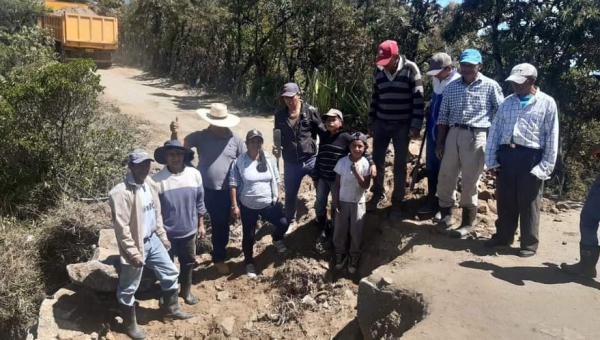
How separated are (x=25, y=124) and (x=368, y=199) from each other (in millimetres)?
5089

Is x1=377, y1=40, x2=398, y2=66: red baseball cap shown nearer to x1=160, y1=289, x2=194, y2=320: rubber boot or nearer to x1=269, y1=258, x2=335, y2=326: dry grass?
x1=269, y1=258, x2=335, y2=326: dry grass

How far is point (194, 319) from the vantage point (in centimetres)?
508

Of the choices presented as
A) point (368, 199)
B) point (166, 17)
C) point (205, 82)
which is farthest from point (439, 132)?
point (166, 17)

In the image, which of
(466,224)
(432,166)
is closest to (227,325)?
(466,224)

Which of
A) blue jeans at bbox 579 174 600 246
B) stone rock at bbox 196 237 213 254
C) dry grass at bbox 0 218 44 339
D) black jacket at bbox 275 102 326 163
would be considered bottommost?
dry grass at bbox 0 218 44 339

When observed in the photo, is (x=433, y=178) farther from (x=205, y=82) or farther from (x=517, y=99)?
(x=205, y=82)

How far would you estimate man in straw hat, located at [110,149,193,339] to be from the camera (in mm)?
4145

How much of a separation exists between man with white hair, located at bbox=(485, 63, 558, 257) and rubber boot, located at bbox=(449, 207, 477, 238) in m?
0.38

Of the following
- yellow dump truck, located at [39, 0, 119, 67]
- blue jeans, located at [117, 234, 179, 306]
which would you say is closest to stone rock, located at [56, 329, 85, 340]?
blue jeans, located at [117, 234, 179, 306]

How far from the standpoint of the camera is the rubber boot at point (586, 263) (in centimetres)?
405

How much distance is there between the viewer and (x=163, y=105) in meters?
13.1

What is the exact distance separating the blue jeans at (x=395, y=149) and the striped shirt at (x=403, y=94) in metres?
0.09

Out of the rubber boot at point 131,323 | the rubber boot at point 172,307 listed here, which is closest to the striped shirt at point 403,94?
the rubber boot at point 172,307

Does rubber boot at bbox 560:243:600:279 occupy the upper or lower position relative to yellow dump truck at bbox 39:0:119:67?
lower
